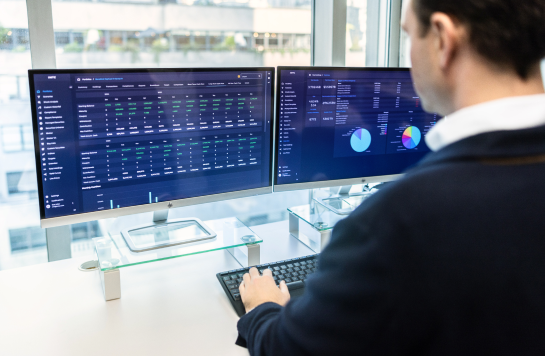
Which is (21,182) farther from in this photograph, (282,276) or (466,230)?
(466,230)

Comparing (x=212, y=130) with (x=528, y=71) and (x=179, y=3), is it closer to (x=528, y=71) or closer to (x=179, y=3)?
(x=179, y=3)

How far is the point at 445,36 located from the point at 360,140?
3.41 feet

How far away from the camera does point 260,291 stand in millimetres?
1130

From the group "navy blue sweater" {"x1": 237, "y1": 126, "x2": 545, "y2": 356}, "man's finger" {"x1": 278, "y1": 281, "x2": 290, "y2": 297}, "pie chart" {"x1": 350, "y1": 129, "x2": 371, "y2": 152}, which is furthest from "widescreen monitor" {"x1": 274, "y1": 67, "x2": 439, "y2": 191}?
"navy blue sweater" {"x1": 237, "y1": 126, "x2": 545, "y2": 356}

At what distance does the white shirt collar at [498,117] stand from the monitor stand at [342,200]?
103 centimetres

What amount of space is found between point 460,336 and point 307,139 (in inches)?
41.7

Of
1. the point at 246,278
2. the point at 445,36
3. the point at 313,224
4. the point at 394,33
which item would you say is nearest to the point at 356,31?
the point at 394,33

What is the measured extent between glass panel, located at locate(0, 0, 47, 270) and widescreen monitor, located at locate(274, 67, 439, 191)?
808mm

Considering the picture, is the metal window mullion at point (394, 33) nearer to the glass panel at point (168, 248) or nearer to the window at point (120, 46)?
the window at point (120, 46)

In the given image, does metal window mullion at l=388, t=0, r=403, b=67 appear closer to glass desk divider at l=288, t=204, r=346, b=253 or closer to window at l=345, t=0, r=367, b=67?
window at l=345, t=0, r=367, b=67

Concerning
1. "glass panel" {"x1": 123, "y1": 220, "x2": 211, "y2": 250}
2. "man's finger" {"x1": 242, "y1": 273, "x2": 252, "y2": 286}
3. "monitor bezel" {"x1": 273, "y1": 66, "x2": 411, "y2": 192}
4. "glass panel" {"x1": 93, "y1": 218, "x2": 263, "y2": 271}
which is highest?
"monitor bezel" {"x1": 273, "y1": 66, "x2": 411, "y2": 192}

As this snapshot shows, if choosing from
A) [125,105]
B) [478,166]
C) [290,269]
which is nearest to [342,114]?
[290,269]

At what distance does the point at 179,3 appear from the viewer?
1718mm

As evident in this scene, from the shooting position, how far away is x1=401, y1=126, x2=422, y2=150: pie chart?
1.74m
